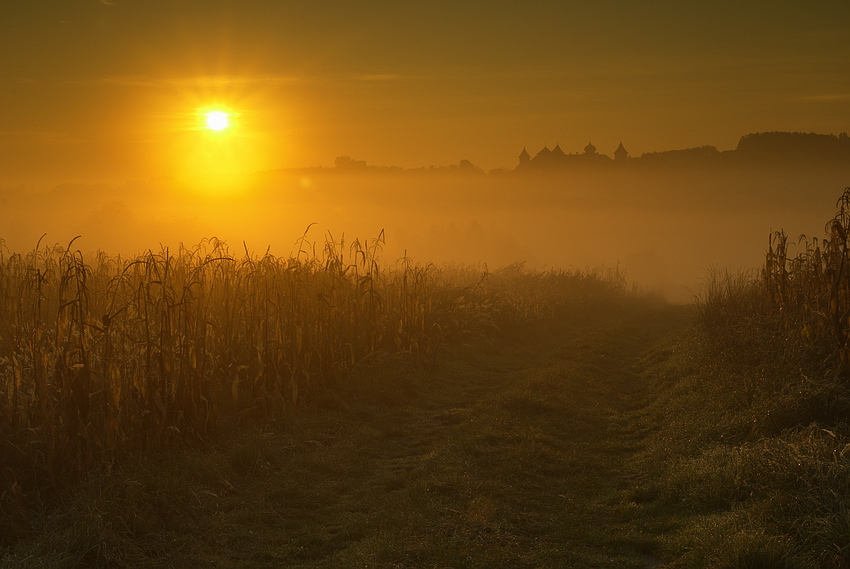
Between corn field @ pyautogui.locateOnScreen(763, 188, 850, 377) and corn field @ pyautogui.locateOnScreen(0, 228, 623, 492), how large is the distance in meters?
6.17

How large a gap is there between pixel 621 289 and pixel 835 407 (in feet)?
76.7

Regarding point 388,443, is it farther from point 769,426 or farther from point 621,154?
point 621,154

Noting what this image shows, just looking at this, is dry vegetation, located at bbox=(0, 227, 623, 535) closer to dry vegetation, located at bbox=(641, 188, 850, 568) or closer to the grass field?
the grass field

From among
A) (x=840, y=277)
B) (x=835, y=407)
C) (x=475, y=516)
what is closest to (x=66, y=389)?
(x=475, y=516)

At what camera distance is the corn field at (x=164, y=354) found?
659 cm

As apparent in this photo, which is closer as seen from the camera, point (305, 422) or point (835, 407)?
point (835, 407)

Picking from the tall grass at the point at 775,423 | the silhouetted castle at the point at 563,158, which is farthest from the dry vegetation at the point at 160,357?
the silhouetted castle at the point at 563,158

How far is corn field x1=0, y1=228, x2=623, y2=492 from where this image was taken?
6586 mm

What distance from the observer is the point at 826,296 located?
386 inches

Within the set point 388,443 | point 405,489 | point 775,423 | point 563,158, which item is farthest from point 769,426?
point 563,158

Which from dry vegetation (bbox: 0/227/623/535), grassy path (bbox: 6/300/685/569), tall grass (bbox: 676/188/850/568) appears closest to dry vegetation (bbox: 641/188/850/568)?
tall grass (bbox: 676/188/850/568)

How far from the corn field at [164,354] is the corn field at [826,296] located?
20.2ft

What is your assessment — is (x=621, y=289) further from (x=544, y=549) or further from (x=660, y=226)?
(x=660, y=226)

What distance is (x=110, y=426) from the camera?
6832 millimetres
